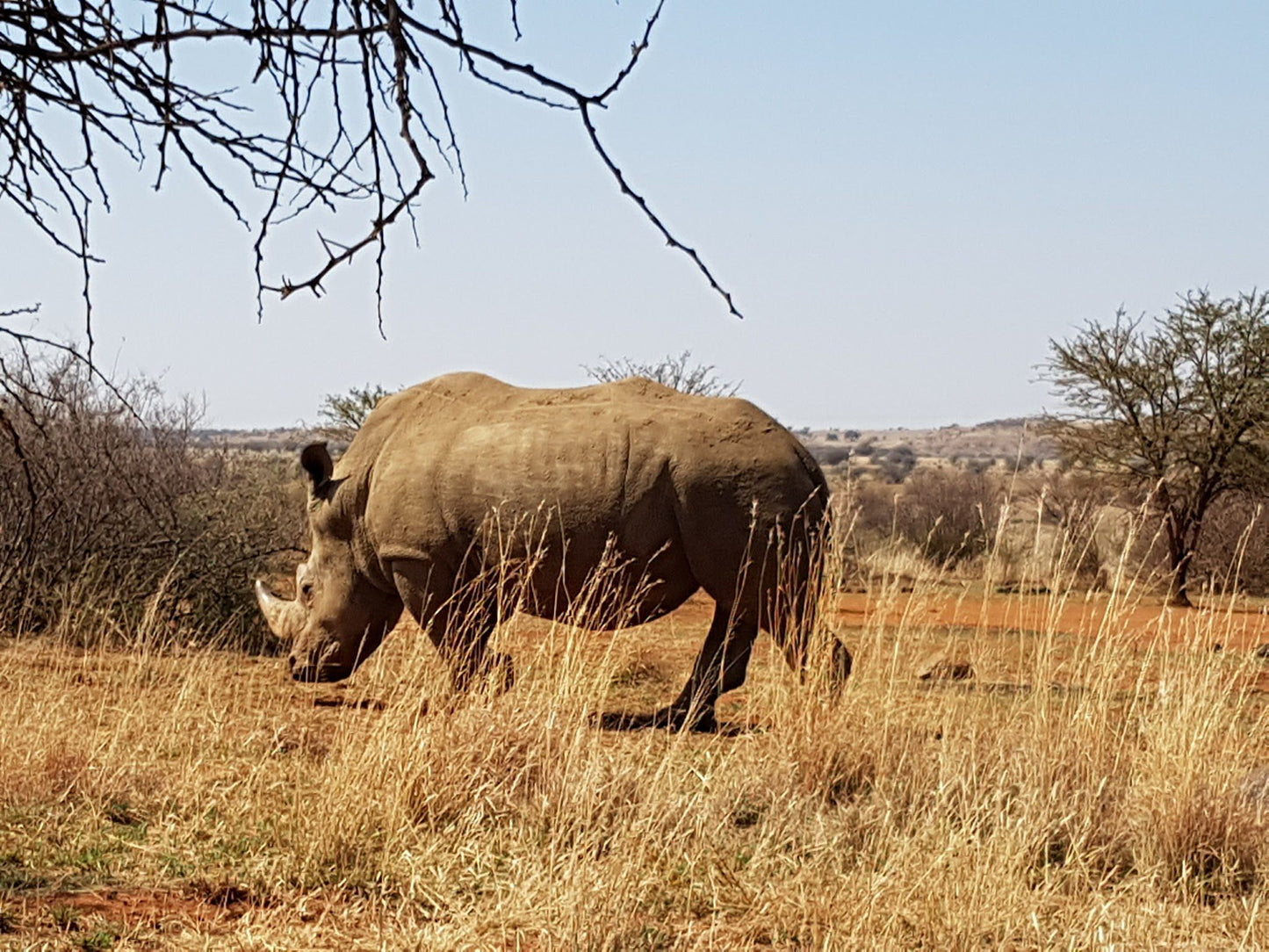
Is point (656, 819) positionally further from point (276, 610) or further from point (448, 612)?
point (276, 610)

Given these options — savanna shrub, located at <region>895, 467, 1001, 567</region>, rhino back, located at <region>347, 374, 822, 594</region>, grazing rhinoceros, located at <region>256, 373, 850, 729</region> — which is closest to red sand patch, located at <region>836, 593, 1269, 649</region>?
grazing rhinoceros, located at <region>256, 373, 850, 729</region>

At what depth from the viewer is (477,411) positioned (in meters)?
9.11

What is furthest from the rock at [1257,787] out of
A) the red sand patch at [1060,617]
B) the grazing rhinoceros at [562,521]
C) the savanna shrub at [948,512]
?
the savanna shrub at [948,512]

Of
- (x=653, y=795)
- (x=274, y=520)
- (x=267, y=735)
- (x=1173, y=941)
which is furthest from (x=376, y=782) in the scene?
(x=274, y=520)

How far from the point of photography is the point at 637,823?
5.15 meters

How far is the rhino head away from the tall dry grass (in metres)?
1.49

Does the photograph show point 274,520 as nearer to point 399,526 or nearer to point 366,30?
point 399,526

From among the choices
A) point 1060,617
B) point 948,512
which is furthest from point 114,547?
point 948,512

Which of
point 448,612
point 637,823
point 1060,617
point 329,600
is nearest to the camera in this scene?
point 637,823

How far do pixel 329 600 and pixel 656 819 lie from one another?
416 cm

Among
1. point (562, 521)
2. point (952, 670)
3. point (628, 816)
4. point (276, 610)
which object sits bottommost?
point (952, 670)

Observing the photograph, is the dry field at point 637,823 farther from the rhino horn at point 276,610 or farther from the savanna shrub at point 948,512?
the savanna shrub at point 948,512

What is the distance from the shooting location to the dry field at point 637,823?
4.75m

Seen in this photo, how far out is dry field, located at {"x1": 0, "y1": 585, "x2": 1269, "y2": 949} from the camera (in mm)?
4754
